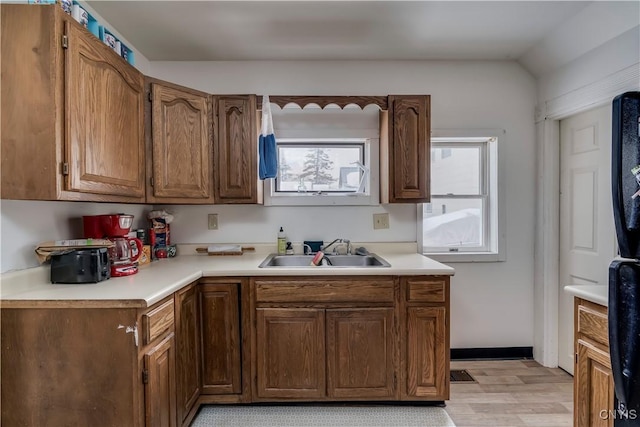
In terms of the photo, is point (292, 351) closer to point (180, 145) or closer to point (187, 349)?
point (187, 349)

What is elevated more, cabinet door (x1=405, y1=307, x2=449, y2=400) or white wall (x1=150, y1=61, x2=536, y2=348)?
white wall (x1=150, y1=61, x2=536, y2=348)

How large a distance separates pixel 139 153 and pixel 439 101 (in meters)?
2.20

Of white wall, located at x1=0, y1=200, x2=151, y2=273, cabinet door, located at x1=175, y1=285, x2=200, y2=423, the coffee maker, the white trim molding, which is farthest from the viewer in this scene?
the white trim molding

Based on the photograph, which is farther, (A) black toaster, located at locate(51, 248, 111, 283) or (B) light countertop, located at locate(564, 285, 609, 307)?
(A) black toaster, located at locate(51, 248, 111, 283)

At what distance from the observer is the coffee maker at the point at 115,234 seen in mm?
1709

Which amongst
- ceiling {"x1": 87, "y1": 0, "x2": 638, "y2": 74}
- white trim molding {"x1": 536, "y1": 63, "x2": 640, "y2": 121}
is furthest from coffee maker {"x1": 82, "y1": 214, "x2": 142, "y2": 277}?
white trim molding {"x1": 536, "y1": 63, "x2": 640, "y2": 121}

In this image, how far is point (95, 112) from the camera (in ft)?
4.73

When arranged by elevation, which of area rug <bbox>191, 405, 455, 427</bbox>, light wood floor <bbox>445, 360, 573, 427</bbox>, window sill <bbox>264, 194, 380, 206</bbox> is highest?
window sill <bbox>264, 194, 380, 206</bbox>

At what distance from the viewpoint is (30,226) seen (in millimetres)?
1473

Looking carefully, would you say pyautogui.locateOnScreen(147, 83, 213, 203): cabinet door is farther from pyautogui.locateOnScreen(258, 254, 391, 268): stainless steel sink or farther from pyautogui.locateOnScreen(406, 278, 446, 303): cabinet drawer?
pyautogui.locateOnScreen(406, 278, 446, 303): cabinet drawer

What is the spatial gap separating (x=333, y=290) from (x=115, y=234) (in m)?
1.29

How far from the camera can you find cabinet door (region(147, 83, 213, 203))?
1907mm

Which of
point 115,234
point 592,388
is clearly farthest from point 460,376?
point 115,234

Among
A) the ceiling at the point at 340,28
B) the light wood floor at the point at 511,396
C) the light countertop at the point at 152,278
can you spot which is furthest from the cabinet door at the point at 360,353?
the ceiling at the point at 340,28
